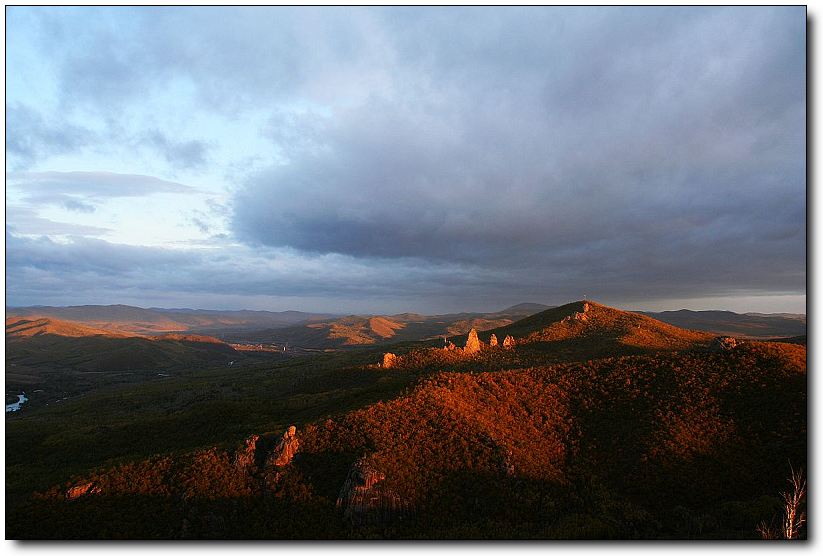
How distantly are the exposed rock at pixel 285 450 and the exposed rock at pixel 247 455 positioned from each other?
1.52m

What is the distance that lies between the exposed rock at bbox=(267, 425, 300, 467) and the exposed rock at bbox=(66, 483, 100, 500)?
36.3 ft

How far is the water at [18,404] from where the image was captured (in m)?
93.2

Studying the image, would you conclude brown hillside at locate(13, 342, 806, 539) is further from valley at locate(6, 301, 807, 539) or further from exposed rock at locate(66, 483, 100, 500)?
exposed rock at locate(66, 483, 100, 500)

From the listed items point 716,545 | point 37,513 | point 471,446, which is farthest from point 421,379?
point 37,513

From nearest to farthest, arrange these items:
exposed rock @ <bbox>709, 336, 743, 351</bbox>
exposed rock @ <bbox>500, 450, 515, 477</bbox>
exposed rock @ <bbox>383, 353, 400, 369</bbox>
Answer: exposed rock @ <bbox>500, 450, 515, 477</bbox>, exposed rock @ <bbox>709, 336, 743, 351</bbox>, exposed rock @ <bbox>383, 353, 400, 369</bbox>

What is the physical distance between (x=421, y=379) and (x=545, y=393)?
12828mm

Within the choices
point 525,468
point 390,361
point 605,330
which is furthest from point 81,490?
point 605,330

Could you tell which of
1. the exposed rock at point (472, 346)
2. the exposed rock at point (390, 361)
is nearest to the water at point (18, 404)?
the exposed rock at point (390, 361)

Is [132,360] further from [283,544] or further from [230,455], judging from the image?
[283,544]

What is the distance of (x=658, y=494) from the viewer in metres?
24.0

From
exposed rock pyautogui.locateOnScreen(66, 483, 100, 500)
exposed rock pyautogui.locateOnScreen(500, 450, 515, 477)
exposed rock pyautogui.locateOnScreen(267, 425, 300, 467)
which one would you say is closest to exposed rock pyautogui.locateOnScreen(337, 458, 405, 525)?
exposed rock pyautogui.locateOnScreen(267, 425, 300, 467)

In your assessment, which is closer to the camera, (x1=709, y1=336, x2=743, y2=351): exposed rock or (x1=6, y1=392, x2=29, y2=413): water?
(x1=709, y1=336, x2=743, y2=351): exposed rock

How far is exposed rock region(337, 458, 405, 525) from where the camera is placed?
2150 centimetres

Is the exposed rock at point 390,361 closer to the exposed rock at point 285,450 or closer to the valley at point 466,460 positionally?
the valley at point 466,460
